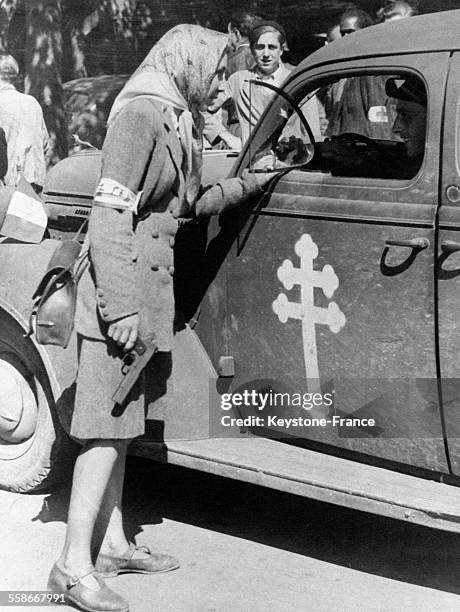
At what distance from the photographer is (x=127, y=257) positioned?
3.23 meters

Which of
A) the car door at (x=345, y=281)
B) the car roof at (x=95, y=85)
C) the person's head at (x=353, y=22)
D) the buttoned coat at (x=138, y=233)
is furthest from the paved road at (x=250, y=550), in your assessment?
the car roof at (x=95, y=85)

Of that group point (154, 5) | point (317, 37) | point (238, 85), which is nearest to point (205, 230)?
point (238, 85)

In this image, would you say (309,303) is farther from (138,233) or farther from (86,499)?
(86,499)

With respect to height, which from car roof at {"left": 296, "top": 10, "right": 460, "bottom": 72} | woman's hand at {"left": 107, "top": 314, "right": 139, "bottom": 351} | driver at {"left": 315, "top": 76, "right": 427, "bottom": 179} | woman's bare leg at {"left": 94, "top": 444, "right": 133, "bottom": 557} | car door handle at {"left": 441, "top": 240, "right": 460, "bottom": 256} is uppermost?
car roof at {"left": 296, "top": 10, "right": 460, "bottom": 72}

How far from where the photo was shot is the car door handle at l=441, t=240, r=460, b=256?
3.26 metres

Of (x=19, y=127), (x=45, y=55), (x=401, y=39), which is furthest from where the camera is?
(x=45, y=55)

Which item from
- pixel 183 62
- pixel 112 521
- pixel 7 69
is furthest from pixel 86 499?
pixel 7 69

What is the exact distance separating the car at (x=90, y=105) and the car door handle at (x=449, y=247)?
7.63 m

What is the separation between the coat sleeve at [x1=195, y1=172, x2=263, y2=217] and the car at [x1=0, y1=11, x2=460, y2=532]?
0.07 meters

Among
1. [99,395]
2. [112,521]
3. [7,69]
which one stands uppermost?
[7,69]

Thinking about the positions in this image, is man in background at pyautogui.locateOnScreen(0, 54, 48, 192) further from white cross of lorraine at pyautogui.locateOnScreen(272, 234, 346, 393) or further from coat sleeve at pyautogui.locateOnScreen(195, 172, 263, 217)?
white cross of lorraine at pyautogui.locateOnScreen(272, 234, 346, 393)

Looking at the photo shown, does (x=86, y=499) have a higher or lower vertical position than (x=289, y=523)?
higher

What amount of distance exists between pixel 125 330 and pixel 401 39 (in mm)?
1459

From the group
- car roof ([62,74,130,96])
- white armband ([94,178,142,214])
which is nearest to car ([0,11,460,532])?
white armband ([94,178,142,214])
